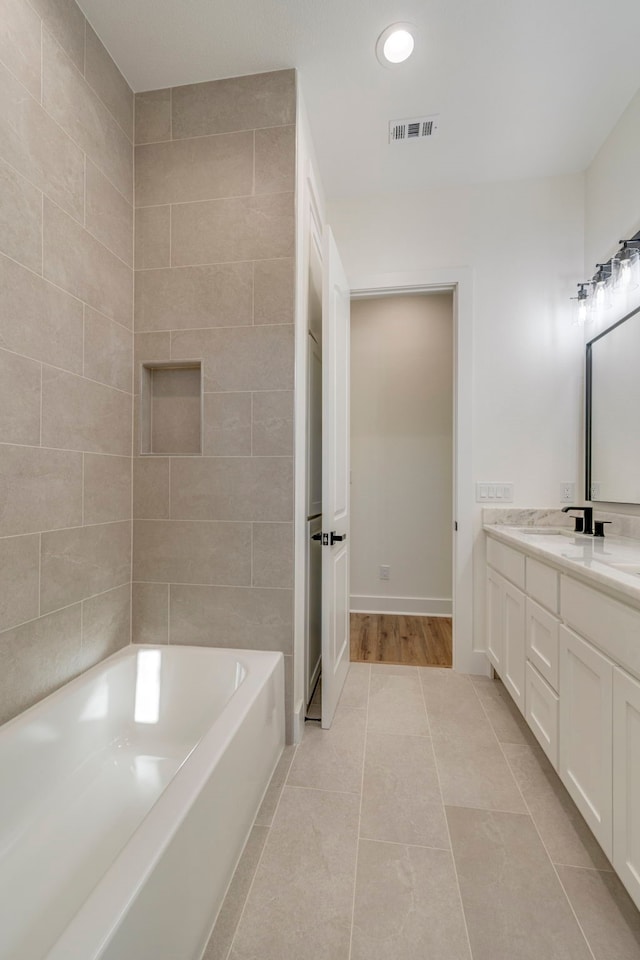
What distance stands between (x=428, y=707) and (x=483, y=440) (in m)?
1.46

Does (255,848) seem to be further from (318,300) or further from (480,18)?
(480,18)

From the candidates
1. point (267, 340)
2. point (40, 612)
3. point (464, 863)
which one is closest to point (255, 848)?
point (464, 863)

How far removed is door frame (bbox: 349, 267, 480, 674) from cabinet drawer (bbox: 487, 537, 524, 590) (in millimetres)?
179

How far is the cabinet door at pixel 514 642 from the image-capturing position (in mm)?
1880

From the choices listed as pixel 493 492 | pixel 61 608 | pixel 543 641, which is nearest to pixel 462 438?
pixel 493 492

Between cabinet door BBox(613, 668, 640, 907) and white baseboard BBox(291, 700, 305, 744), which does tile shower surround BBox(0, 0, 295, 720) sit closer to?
white baseboard BBox(291, 700, 305, 744)

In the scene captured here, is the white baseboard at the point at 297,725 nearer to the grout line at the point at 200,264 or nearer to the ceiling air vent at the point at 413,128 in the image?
the grout line at the point at 200,264

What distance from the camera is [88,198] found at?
164 centimetres

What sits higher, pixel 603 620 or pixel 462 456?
pixel 462 456

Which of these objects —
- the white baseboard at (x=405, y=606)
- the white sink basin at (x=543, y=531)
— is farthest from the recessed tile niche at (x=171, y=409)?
the white baseboard at (x=405, y=606)

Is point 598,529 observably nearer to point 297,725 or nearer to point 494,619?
point 494,619

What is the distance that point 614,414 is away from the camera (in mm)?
2145

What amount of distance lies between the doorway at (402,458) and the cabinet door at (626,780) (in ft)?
8.08

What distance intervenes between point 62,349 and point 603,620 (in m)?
1.87
